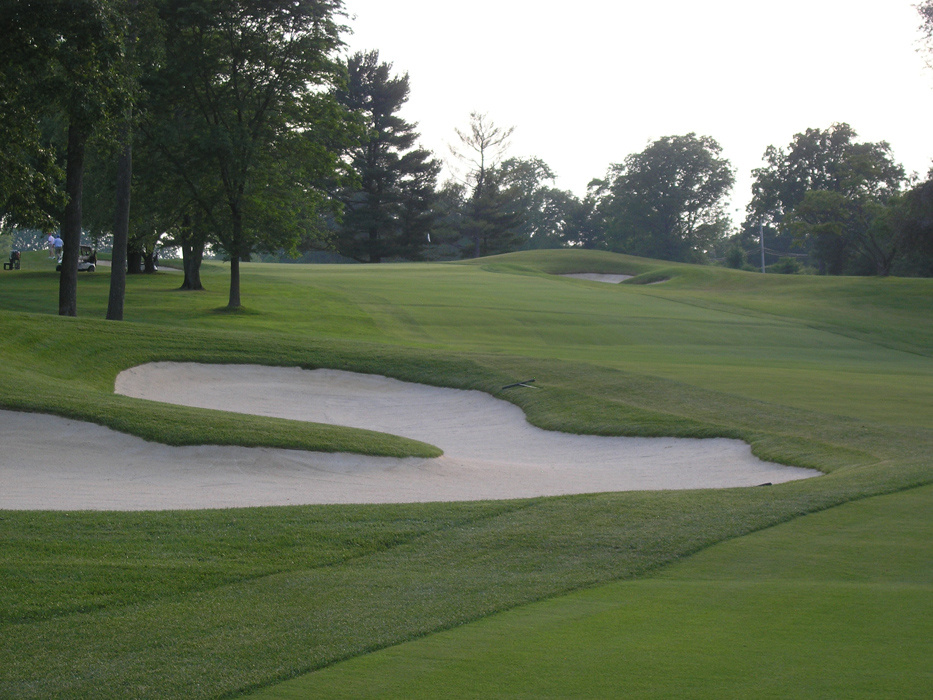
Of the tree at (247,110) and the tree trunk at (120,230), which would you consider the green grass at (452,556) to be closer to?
the tree trunk at (120,230)

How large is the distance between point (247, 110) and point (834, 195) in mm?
45947

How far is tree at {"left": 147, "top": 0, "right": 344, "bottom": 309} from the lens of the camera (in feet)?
94.5

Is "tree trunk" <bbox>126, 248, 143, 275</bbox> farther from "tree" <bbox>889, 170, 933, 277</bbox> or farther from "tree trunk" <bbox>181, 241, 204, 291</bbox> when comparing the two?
"tree" <bbox>889, 170, 933, 277</bbox>

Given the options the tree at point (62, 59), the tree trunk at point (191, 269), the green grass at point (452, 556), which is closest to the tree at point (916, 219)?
the green grass at point (452, 556)

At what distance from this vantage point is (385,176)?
3243 inches

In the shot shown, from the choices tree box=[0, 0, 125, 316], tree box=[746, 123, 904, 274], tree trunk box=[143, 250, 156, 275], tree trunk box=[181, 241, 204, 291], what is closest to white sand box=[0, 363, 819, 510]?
tree box=[0, 0, 125, 316]

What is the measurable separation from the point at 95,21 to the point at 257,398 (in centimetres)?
722

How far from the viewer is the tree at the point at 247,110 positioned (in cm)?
2881

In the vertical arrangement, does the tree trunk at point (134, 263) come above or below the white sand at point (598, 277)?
below

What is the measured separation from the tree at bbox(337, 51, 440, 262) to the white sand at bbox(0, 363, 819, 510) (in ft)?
224

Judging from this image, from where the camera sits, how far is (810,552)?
6547 mm

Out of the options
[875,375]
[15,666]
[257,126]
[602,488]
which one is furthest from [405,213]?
[15,666]

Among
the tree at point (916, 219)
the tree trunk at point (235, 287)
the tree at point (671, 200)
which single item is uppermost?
the tree at point (671, 200)

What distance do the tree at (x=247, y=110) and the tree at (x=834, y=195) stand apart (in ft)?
118
